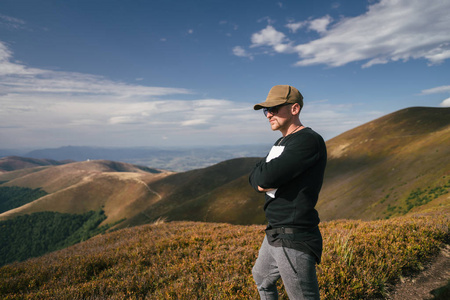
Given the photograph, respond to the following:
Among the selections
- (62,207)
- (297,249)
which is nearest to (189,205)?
(297,249)

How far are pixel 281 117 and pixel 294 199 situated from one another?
1.11m

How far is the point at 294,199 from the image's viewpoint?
2.62m

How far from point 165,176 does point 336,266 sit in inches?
5592

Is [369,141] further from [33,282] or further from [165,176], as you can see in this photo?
[165,176]

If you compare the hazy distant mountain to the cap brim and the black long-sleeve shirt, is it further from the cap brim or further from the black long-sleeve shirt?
the cap brim

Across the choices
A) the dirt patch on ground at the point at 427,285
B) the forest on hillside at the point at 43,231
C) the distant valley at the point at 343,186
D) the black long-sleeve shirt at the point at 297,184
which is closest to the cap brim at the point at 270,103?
the black long-sleeve shirt at the point at 297,184

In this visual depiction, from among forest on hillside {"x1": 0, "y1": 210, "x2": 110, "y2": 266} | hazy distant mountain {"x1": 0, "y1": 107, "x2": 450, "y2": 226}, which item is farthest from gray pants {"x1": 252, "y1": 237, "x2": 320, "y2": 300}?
forest on hillside {"x1": 0, "y1": 210, "x2": 110, "y2": 266}

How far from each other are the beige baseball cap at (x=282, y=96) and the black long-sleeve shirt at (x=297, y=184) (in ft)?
1.44

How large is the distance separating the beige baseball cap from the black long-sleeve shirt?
1.44 ft

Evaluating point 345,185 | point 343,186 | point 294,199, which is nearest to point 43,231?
point 343,186

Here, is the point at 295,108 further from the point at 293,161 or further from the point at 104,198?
the point at 104,198

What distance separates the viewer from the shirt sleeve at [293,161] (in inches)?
95.1

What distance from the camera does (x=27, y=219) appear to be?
12138 cm

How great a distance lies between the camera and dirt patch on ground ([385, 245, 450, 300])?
4.94 metres
